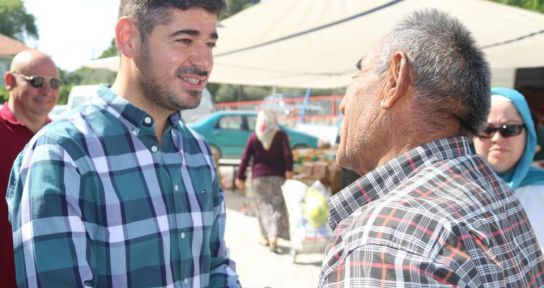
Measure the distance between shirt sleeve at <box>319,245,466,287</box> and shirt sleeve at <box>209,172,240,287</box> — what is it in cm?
87

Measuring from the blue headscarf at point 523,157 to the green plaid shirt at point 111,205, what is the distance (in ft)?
5.00

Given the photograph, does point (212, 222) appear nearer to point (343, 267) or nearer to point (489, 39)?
point (343, 267)

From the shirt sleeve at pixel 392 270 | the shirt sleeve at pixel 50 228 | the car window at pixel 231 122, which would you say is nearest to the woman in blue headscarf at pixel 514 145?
the shirt sleeve at pixel 392 270

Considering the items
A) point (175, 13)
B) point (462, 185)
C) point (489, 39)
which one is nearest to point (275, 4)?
point (489, 39)

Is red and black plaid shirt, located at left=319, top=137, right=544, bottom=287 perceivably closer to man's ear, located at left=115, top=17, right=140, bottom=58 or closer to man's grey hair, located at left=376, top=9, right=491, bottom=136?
man's grey hair, located at left=376, top=9, right=491, bottom=136

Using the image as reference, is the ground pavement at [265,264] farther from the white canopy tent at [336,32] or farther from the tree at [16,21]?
the tree at [16,21]

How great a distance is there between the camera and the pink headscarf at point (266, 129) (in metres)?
5.85

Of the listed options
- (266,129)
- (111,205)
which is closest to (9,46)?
(111,205)

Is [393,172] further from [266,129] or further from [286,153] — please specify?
[286,153]

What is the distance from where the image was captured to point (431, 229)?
807 mm

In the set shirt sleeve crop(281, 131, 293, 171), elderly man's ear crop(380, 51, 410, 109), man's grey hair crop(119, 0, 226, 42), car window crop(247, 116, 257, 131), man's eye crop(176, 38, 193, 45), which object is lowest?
car window crop(247, 116, 257, 131)

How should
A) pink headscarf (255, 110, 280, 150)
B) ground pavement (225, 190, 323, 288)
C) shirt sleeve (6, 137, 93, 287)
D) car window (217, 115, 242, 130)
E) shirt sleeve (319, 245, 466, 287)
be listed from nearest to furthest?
shirt sleeve (319, 245, 466, 287) < shirt sleeve (6, 137, 93, 287) < ground pavement (225, 190, 323, 288) < pink headscarf (255, 110, 280, 150) < car window (217, 115, 242, 130)

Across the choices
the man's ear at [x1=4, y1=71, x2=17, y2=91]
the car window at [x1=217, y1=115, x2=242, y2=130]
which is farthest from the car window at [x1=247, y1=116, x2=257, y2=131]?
the man's ear at [x1=4, y1=71, x2=17, y2=91]

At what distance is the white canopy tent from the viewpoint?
3.79m
